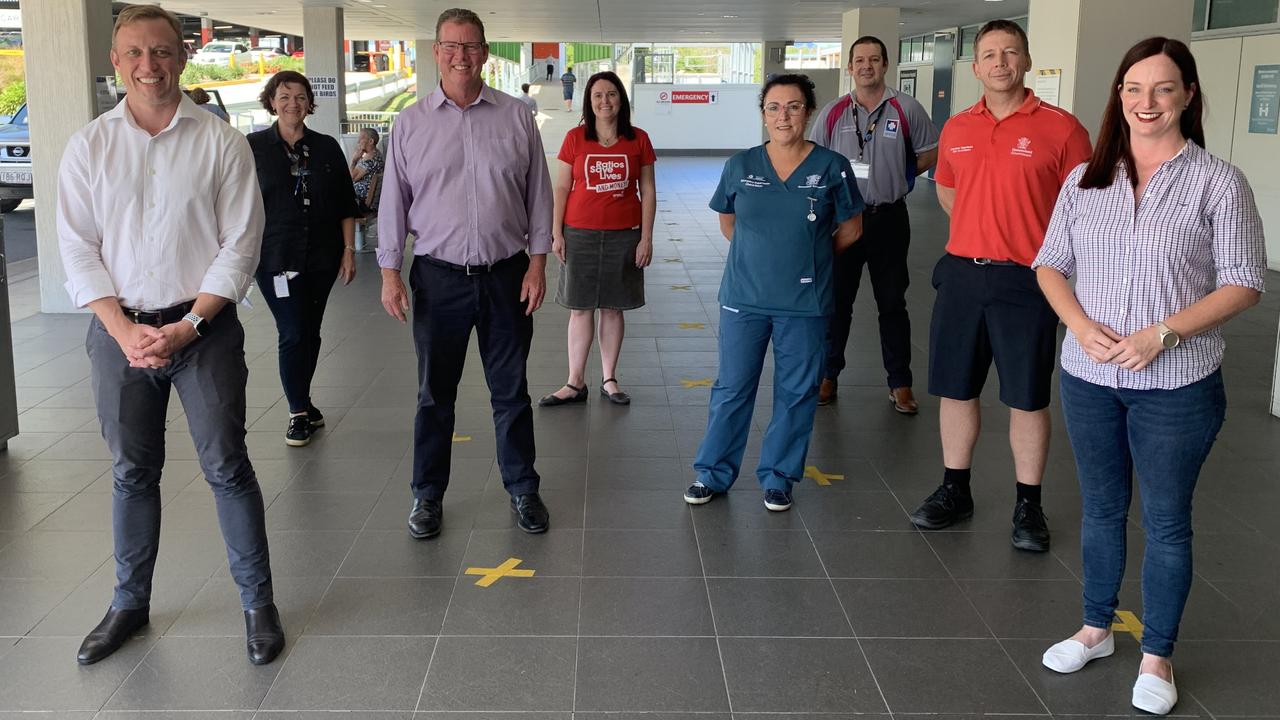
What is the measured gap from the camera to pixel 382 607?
364 centimetres

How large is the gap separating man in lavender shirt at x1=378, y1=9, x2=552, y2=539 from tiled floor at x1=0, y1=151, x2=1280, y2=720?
17.8 inches

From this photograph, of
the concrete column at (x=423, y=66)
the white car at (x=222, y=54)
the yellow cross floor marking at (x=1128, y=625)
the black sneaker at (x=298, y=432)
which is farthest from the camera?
the white car at (x=222, y=54)

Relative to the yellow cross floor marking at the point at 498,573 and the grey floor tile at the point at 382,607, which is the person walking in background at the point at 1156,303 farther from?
the grey floor tile at the point at 382,607

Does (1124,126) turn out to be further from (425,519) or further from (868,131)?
(868,131)

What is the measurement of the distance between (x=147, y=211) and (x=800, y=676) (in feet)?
7.24

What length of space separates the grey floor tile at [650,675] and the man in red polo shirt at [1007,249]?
150 cm

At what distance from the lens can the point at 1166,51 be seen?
9.56ft

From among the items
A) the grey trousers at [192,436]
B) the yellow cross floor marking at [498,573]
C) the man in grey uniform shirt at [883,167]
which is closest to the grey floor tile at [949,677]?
the yellow cross floor marking at [498,573]

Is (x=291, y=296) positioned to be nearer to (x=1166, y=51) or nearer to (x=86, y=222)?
(x=86, y=222)

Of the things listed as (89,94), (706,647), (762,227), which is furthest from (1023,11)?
→ (706,647)

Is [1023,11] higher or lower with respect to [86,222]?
higher

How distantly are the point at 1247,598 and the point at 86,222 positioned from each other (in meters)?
3.71

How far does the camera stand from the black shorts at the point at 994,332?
4.03 meters

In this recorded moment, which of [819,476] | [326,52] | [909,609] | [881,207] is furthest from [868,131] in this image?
[326,52]
